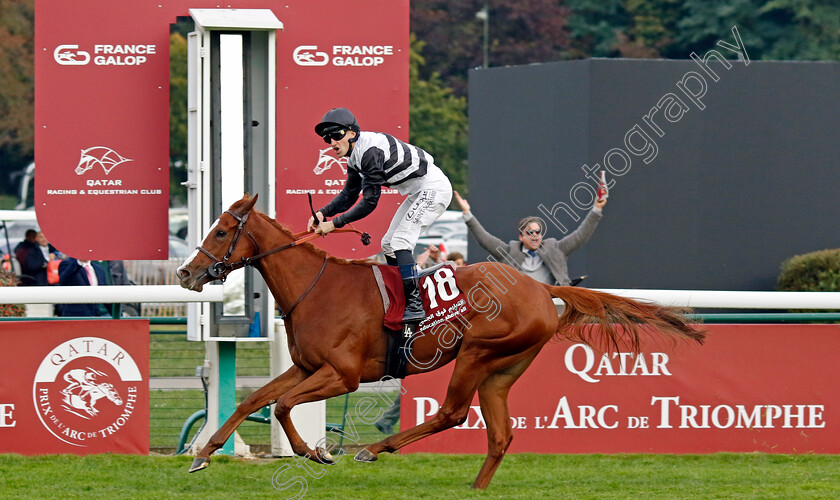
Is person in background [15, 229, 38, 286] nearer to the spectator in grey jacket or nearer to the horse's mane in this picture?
the spectator in grey jacket

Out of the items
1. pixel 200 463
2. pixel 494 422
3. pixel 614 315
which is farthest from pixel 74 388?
pixel 614 315

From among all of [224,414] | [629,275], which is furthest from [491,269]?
[629,275]

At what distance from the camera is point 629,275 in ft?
34.9

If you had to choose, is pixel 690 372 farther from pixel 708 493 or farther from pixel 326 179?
pixel 326 179

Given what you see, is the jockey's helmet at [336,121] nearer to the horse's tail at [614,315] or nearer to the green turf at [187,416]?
the horse's tail at [614,315]

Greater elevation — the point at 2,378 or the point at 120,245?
the point at 120,245

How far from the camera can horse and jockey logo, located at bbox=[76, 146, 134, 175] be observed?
22.3 feet

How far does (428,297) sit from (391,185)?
1.97ft

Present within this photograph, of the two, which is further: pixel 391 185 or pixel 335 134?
pixel 391 185

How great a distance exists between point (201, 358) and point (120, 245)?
1563 mm

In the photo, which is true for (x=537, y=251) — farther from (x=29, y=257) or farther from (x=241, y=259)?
(x=29, y=257)

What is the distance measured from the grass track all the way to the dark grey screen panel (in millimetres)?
3925

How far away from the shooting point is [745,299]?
275 inches

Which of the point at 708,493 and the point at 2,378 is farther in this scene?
the point at 2,378
